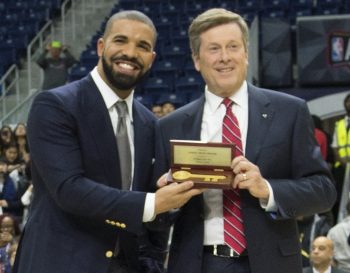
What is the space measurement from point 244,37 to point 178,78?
909 centimetres

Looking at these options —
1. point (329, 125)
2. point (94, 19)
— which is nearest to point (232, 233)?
point (329, 125)

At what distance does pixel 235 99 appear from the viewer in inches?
119

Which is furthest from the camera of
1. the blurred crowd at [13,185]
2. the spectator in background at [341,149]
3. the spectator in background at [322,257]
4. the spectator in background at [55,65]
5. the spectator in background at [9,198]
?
the spectator in background at [55,65]

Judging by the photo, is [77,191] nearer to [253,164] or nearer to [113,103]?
[113,103]

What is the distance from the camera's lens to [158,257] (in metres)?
3.32

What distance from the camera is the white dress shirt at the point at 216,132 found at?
2914 mm

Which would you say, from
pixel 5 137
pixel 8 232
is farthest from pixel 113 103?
pixel 5 137

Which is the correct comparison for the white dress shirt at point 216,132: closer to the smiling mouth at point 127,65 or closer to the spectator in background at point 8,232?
the smiling mouth at point 127,65

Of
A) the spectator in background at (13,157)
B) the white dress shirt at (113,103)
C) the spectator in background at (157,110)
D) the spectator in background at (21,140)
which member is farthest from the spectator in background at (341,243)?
the white dress shirt at (113,103)

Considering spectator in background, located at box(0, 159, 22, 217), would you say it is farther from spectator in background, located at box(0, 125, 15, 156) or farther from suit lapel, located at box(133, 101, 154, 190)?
suit lapel, located at box(133, 101, 154, 190)

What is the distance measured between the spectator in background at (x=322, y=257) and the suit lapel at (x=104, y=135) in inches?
179

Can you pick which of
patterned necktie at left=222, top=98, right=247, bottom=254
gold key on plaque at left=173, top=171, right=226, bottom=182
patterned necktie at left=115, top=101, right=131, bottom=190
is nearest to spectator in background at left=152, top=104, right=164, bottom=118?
patterned necktie at left=115, top=101, right=131, bottom=190

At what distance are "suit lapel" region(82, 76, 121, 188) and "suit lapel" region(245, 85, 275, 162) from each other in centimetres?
54

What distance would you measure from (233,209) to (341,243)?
511 cm
